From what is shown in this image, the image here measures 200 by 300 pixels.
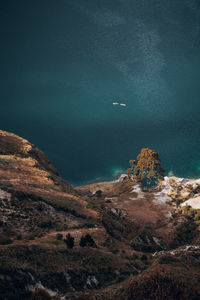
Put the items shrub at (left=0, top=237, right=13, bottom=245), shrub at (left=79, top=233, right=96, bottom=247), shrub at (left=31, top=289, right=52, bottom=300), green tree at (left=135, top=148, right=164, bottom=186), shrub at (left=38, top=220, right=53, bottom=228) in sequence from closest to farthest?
shrub at (left=31, top=289, right=52, bottom=300) → shrub at (left=0, top=237, right=13, bottom=245) → shrub at (left=79, top=233, right=96, bottom=247) → shrub at (left=38, top=220, right=53, bottom=228) → green tree at (left=135, top=148, right=164, bottom=186)

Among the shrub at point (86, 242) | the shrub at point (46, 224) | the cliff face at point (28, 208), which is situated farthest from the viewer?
the shrub at point (46, 224)

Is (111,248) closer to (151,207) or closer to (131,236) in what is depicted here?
(131,236)

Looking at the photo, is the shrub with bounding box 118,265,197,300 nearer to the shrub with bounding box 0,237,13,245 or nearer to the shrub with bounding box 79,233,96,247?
the shrub with bounding box 79,233,96,247

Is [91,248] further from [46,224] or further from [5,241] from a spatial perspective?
[5,241]

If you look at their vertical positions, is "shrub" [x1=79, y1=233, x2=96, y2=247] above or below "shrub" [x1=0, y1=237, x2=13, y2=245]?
above

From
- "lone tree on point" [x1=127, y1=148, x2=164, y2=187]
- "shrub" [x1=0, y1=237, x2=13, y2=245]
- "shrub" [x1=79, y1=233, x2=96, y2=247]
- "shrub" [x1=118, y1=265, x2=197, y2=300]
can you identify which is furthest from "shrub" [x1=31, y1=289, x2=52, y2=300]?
"lone tree on point" [x1=127, y1=148, x2=164, y2=187]

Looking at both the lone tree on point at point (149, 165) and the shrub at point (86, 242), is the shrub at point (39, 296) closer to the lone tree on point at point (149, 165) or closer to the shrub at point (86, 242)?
the shrub at point (86, 242)

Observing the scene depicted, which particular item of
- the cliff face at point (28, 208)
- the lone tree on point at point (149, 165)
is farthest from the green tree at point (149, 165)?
the cliff face at point (28, 208)

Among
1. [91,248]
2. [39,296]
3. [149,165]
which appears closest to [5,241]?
[39,296]
